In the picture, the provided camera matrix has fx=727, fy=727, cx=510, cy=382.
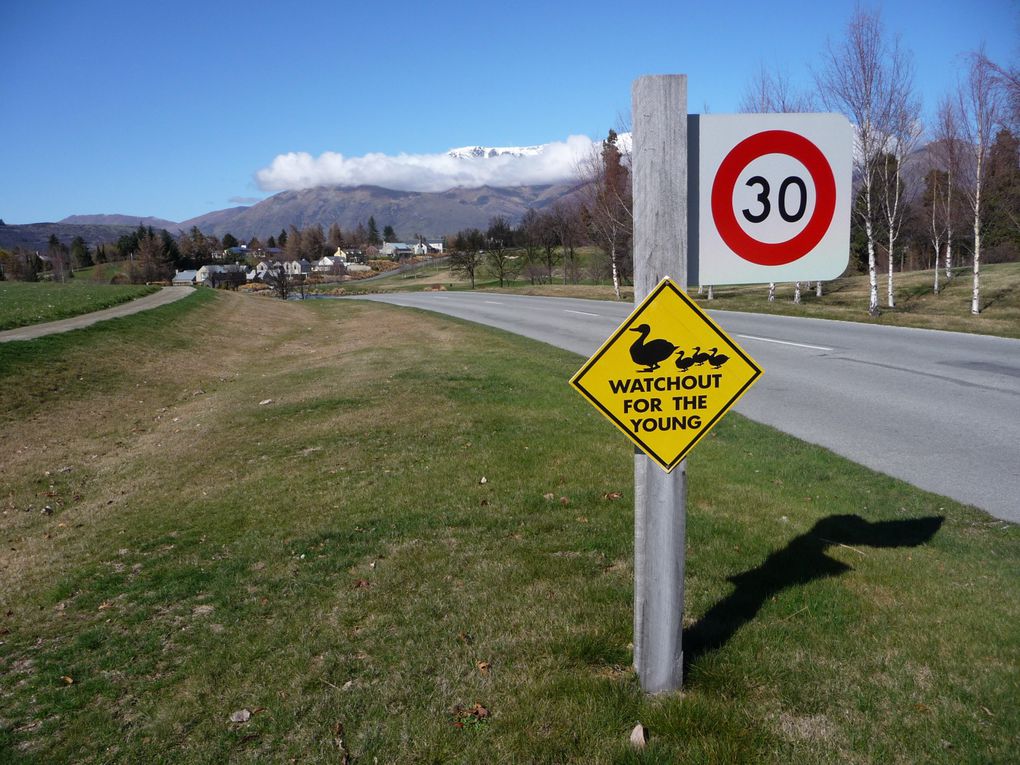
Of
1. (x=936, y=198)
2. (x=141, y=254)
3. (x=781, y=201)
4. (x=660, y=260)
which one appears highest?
(x=141, y=254)

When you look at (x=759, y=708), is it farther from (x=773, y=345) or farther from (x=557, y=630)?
(x=773, y=345)

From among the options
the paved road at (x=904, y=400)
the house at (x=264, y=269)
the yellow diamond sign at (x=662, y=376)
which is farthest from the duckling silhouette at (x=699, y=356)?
the house at (x=264, y=269)

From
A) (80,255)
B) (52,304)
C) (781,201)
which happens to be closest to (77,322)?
(52,304)

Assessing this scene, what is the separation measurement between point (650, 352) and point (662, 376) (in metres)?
0.12

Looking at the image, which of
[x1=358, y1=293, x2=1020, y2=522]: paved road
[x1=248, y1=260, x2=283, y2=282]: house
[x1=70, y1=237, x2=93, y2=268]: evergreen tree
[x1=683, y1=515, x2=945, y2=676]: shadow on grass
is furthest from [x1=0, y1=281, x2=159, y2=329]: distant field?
[x1=70, y1=237, x2=93, y2=268]: evergreen tree

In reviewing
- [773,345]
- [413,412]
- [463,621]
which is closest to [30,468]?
[413,412]

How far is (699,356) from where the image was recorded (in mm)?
3072

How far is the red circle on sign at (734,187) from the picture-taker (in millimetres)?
3123

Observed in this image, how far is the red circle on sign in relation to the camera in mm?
3123

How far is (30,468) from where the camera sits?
9.05 m

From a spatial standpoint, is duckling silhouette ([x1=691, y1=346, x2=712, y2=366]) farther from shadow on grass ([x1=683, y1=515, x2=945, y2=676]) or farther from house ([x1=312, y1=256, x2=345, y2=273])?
house ([x1=312, y1=256, x2=345, y2=273])

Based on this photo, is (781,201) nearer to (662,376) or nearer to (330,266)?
(662,376)

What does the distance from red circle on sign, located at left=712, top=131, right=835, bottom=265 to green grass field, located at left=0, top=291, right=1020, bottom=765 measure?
192cm

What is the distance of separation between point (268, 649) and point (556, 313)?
2469 cm
